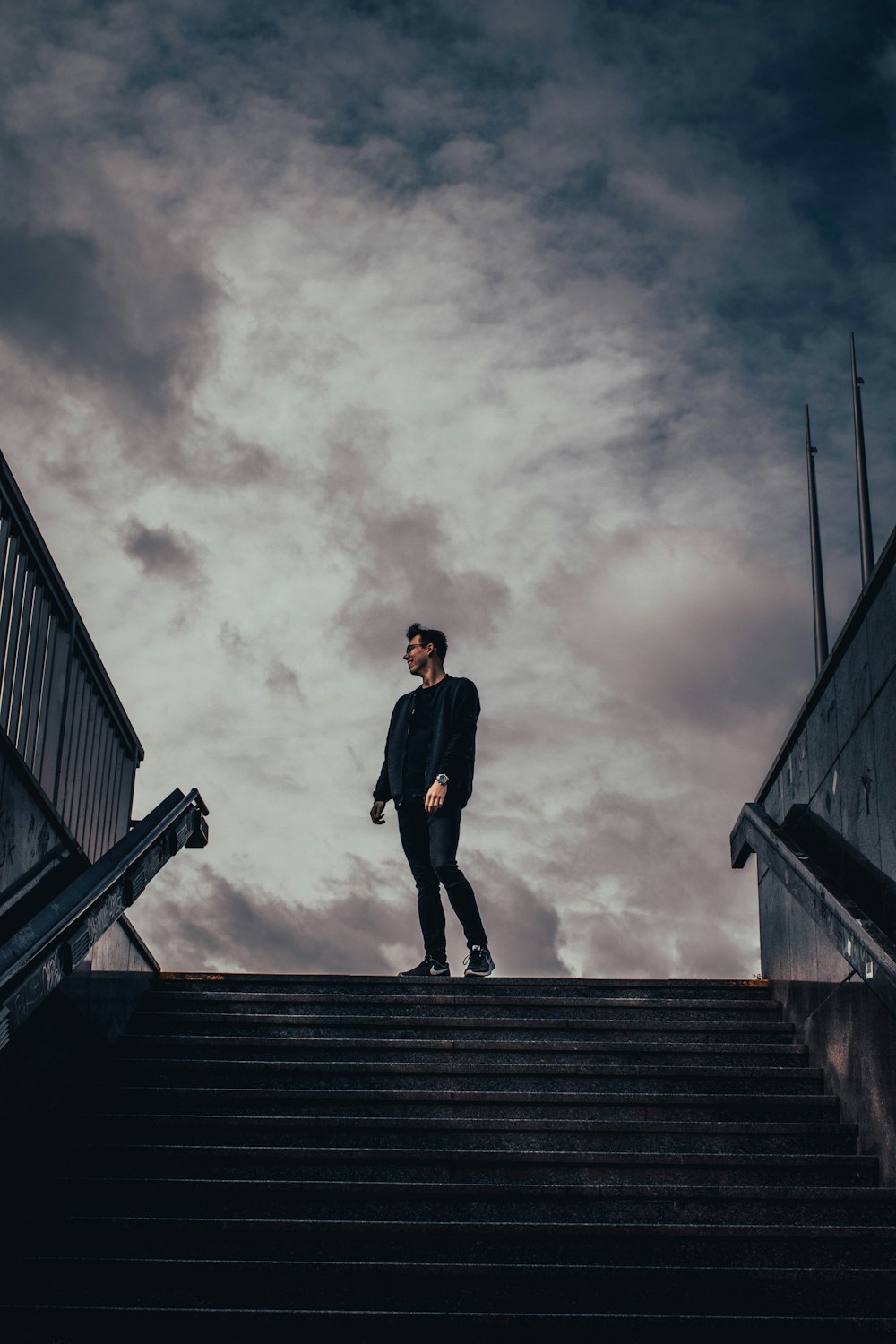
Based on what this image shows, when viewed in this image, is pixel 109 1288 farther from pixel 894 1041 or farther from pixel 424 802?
pixel 424 802

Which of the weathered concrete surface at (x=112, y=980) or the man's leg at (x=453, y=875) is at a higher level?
the man's leg at (x=453, y=875)

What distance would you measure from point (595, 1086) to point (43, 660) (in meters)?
3.09

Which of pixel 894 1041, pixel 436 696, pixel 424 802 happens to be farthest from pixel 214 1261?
pixel 436 696

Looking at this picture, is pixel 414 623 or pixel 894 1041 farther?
pixel 414 623

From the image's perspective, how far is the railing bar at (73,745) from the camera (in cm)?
665

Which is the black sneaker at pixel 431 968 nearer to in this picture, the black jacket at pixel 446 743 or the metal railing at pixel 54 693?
the black jacket at pixel 446 743

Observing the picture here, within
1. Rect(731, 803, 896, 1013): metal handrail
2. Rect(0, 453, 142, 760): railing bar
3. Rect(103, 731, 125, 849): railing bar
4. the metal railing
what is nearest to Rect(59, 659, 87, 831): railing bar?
the metal railing

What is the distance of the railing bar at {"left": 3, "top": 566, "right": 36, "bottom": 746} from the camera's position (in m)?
5.66

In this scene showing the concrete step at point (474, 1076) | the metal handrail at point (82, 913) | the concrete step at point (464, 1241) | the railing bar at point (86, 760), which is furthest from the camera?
the railing bar at point (86, 760)

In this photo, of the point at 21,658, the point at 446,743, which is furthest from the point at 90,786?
the point at 446,743

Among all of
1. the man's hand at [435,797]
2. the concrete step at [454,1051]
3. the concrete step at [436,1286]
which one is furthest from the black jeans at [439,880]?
the concrete step at [436,1286]

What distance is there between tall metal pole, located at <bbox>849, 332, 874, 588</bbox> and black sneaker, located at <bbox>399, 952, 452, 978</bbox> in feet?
11.6

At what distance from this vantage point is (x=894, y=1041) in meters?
4.69

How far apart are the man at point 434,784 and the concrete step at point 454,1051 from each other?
4.15 feet
